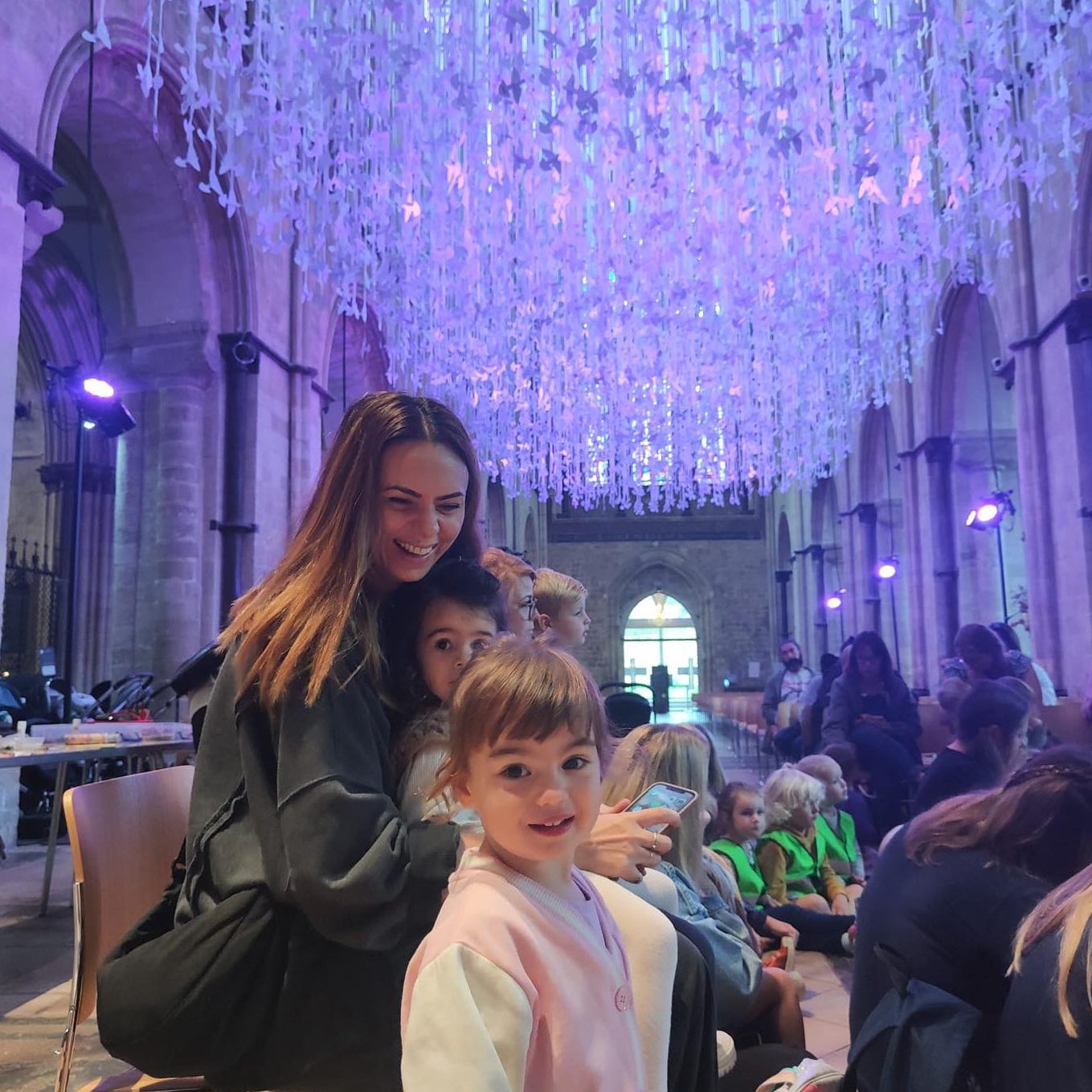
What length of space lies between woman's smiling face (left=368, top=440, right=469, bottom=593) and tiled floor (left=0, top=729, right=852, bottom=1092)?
188 cm

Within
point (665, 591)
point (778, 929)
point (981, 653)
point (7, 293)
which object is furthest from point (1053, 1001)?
point (665, 591)

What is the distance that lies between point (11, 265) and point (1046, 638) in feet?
24.2

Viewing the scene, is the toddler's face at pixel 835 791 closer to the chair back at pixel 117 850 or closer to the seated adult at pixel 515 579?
the seated adult at pixel 515 579

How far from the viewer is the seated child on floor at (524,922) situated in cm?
74

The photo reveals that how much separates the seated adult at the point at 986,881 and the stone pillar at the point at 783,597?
18.9 meters

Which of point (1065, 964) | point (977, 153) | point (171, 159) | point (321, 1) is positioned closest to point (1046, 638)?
point (977, 153)

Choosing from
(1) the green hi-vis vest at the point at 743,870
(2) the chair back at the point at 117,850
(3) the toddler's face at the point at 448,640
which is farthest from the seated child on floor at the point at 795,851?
(3) the toddler's face at the point at 448,640

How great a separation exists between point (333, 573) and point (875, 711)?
4.27 m

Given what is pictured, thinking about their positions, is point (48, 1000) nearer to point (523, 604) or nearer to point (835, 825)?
point (523, 604)

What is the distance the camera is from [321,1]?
14.8ft

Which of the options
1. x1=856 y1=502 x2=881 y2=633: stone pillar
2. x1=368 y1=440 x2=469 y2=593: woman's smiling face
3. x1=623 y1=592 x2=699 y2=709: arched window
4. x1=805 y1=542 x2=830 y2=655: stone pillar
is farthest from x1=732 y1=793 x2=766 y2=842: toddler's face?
x1=623 y1=592 x2=699 y2=709: arched window

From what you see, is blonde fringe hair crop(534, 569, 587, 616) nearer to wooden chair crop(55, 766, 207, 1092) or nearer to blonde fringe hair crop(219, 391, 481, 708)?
wooden chair crop(55, 766, 207, 1092)

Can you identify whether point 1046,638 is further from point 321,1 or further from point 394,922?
point 394,922

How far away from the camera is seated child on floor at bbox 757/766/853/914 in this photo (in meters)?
3.42
